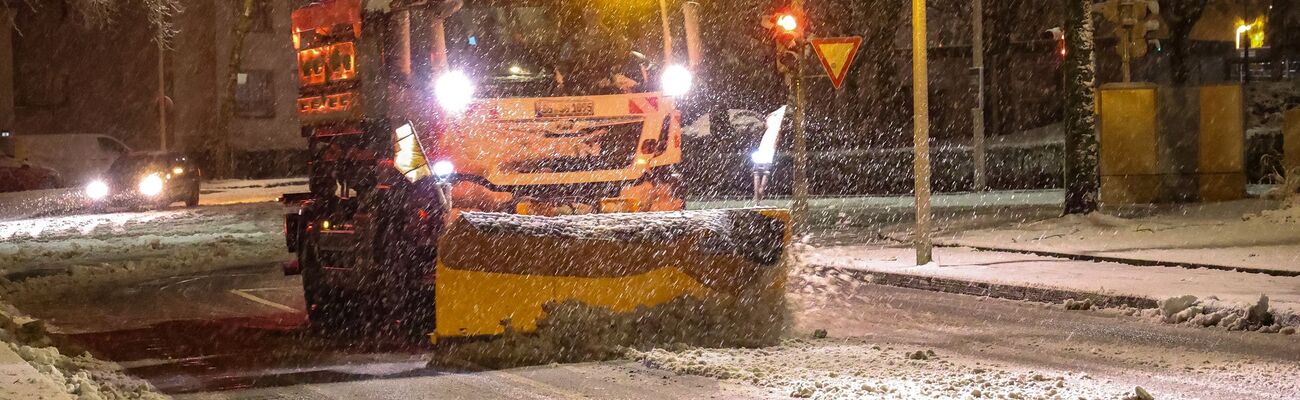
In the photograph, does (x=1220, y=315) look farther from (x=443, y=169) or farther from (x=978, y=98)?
(x=978, y=98)

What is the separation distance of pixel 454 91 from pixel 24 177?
30718 millimetres

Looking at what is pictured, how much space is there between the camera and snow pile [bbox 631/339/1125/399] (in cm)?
727

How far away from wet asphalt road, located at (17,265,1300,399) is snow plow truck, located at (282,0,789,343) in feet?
2.19

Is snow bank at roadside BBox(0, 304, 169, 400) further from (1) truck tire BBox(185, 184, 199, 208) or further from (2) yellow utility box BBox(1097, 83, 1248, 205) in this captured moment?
(1) truck tire BBox(185, 184, 199, 208)

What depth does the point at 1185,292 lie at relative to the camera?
11492 millimetres

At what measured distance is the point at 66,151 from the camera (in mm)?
39969

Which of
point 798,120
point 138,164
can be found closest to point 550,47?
point 798,120

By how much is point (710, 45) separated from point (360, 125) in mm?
30430

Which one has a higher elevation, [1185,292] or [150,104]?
[150,104]

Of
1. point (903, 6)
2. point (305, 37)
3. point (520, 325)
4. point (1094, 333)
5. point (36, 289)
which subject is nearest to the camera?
point (520, 325)

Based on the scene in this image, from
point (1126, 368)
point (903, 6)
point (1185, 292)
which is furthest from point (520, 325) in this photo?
point (903, 6)

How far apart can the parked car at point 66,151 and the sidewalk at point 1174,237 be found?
1116 inches

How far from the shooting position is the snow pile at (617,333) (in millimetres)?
8820

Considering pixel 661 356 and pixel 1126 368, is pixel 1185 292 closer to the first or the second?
pixel 1126 368
